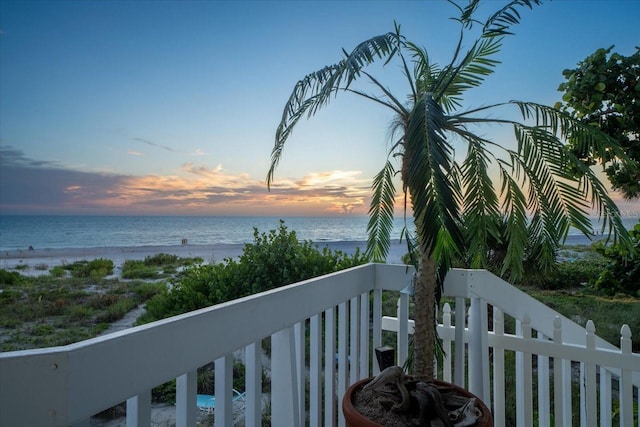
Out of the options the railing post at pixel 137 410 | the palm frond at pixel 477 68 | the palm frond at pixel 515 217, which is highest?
the palm frond at pixel 477 68

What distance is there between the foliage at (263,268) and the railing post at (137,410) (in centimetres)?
227

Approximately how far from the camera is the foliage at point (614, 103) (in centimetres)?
204

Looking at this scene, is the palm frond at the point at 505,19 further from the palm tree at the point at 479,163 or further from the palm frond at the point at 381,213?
the palm frond at the point at 381,213

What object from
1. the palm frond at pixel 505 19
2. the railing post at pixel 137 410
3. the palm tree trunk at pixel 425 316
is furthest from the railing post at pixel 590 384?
the railing post at pixel 137 410

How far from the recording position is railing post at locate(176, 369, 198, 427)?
79 cm

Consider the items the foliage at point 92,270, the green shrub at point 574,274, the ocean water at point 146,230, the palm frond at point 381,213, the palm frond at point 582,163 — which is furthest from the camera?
the ocean water at point 146,230

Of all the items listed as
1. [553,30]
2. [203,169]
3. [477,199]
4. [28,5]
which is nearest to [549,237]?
[477,199]

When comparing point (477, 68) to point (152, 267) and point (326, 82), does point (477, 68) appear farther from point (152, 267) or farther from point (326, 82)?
point (152, 267)

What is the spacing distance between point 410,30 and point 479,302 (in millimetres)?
2710

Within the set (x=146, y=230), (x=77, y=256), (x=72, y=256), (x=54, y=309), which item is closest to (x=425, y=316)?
(x=54, y=309)

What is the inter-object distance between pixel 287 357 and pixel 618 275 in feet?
7.72

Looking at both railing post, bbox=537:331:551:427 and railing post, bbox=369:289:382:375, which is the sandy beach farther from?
railing post, bbox=537:331:551:427

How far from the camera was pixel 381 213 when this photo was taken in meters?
2.09

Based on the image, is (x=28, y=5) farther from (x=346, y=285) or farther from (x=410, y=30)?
(x=410, y=30)
